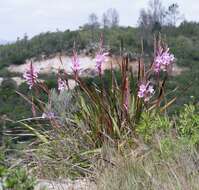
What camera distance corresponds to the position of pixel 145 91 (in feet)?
23.9

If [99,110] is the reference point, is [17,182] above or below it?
above

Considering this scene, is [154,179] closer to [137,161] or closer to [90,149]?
[137,161]

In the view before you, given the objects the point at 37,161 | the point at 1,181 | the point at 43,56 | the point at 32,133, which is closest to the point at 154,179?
the point at 1,181

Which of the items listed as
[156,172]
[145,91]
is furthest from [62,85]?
[156,172]


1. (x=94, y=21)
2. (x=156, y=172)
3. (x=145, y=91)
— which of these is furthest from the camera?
(x=94, y=21)

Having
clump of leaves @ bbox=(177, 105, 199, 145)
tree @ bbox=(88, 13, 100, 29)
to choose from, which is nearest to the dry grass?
clump of leaves @ bbox=(177, 105, 199, 145)

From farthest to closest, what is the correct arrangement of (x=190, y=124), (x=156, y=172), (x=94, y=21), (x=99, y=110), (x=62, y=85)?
(x=94, y=21), (x=62, y=85), (x=99, y=110), (x=190, y=124), (x=156, y=172)

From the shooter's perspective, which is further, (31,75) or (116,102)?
(31,75)

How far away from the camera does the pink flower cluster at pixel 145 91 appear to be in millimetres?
7262

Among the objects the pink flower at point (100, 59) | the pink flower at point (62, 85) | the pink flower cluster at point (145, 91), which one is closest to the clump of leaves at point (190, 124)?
the pink flower cluster at point (145, 91)

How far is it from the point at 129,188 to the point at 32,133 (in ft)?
10.4

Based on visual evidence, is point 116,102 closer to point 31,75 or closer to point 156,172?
point 31,75

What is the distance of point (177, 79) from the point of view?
32.6 meters

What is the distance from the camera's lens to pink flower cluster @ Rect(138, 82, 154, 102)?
7262mm
